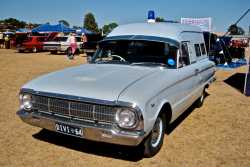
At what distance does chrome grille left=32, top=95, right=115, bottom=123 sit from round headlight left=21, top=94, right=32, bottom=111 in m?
0.11

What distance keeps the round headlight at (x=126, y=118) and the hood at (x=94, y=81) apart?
0.22 meters

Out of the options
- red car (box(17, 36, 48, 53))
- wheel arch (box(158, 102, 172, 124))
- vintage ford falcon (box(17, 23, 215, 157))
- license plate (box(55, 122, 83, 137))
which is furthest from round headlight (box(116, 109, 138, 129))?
red car (box(17, 36, 48, 53))

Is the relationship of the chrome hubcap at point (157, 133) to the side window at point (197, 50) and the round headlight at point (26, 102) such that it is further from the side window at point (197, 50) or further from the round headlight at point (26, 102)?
the side window at point (197, 50)

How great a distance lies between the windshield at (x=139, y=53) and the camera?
5.26 meters

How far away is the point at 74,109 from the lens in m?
4.05

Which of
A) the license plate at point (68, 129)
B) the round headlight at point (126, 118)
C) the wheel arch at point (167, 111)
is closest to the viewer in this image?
the round headlight at point (126, 118)

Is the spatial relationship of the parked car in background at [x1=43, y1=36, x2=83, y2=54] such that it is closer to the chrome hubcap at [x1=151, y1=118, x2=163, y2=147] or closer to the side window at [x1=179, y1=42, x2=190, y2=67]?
the side window at [x1=179, y1=42, x2=190, y2=67]

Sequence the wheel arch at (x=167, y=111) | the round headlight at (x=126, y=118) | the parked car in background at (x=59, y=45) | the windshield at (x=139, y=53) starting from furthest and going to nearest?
the parked car in background at (x=59, y=45) → the windshield at (x=139, y=53) → the wheel arch at (x=167, y=111) → the round headlight at (x=126, y=118)

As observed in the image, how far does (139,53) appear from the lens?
17.9 feet

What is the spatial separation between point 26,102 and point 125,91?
68.3 inches

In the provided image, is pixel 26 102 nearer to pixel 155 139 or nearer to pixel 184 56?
pixel 155 139

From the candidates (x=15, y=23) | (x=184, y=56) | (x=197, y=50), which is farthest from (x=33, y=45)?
(x=15, y=23)

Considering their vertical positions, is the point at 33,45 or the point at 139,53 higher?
the point at 139,53

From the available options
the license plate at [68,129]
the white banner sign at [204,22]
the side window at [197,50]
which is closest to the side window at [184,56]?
the side window at [197,50]
